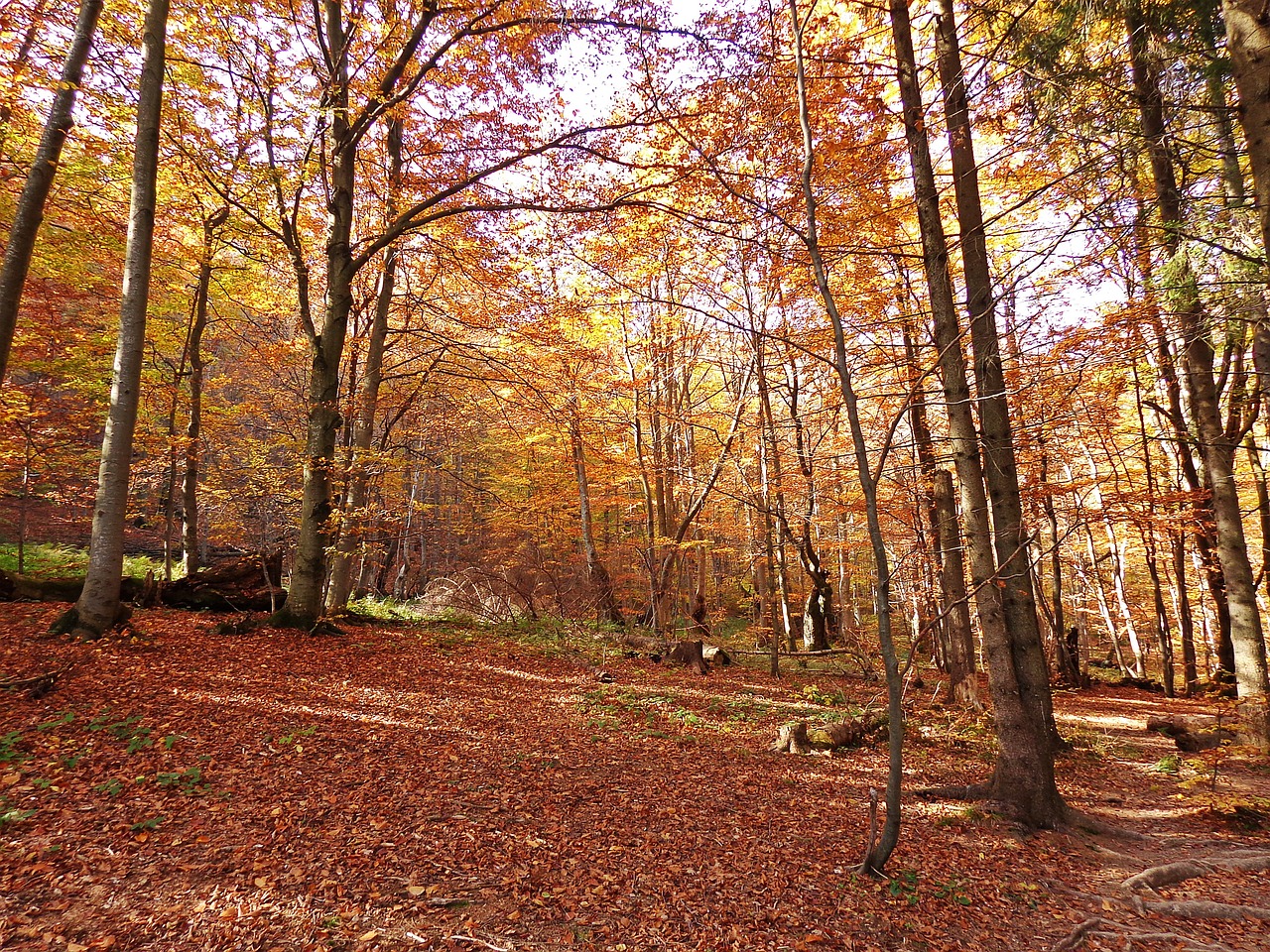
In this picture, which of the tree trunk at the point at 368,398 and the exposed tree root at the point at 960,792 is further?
the tree trunk at the point at 368,398

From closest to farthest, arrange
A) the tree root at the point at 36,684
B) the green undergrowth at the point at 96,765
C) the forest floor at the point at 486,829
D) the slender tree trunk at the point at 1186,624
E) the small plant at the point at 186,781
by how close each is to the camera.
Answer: the forest floor at the point at 486,829 → the green undergrowth at the point at 96,765 → the small plant at the point at 186,781 → the tree root at the point at 36,684 → the slender tree trunk at the point at 1186,624

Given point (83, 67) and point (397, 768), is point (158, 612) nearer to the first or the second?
point (397, 768)

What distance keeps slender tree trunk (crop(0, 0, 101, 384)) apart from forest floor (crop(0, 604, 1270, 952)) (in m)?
4.13

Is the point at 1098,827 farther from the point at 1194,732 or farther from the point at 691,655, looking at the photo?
the point at 691,655

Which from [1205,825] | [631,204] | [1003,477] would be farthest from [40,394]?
[1205,825]

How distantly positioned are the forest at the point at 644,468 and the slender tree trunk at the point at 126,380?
0.05 metres

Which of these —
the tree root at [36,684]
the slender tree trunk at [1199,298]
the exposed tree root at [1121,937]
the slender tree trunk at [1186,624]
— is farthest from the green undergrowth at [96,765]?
the slender tree trunk at [1186,624]

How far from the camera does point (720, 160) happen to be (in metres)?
8.37

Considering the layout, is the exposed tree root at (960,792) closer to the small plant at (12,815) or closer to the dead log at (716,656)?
the dead log at (716,656)

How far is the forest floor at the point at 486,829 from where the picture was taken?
319 cm

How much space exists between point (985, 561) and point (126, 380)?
994cm

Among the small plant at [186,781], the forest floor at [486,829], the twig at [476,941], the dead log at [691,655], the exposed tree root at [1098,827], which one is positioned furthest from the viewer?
the dead log at [691,655]

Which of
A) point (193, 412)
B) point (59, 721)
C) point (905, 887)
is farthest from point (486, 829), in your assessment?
point (193, 412)

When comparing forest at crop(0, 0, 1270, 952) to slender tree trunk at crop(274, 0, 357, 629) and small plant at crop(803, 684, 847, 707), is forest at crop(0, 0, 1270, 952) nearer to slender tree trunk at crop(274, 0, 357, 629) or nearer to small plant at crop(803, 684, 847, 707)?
slender tree trunk at crop(274, 0, 357, 629)
